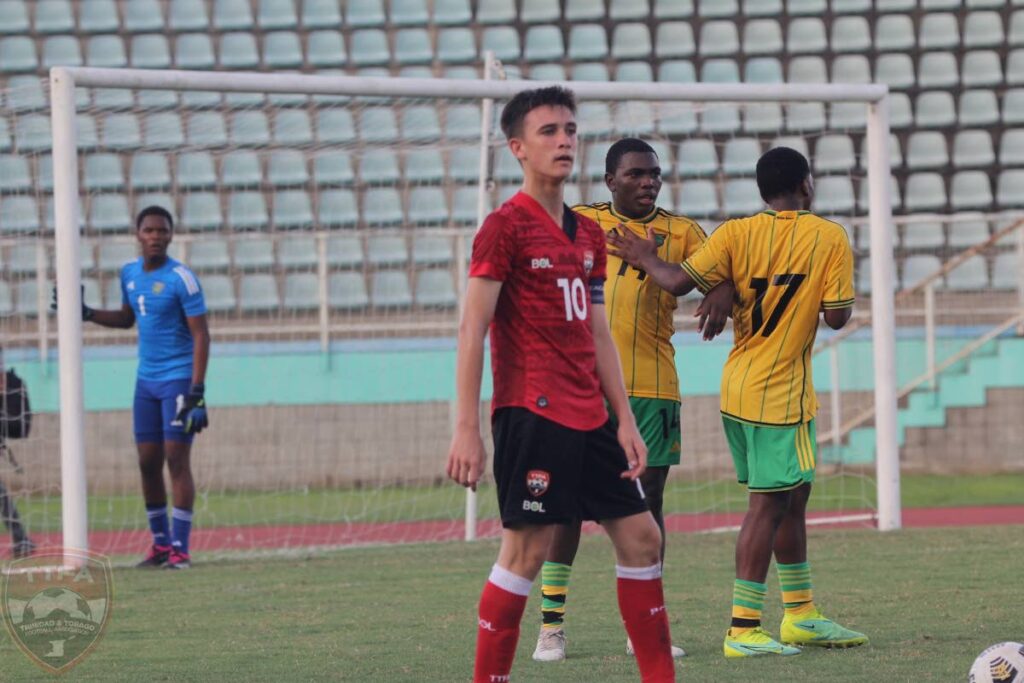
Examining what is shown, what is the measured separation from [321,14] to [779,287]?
543 inches

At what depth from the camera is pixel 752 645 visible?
17.7 ft

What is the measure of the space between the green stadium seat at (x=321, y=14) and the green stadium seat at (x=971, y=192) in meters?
7.64

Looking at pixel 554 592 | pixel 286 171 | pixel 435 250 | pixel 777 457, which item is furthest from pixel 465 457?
pixel 286 171

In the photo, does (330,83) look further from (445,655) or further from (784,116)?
(784,116)

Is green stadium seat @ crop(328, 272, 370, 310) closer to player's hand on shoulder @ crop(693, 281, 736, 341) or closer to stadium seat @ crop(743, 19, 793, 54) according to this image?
stadium seat @ crop(743, 19, 793, 54)

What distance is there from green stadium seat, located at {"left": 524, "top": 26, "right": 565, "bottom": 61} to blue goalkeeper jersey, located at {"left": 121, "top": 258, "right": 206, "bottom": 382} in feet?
31.3

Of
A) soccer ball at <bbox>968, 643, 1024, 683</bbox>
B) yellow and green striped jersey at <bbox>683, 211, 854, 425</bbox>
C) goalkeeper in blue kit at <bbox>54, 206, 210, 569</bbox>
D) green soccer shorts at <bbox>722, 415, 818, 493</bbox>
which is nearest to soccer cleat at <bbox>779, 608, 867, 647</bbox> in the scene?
green soccer shorts at <bbox>722, 415, 818, 493</bbox>

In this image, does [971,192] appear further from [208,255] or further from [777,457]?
[777,457]

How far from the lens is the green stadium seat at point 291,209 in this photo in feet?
52.1

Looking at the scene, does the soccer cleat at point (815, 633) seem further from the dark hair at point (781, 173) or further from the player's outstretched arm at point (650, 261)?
the dark hair at point (781, 173)

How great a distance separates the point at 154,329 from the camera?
9023mm

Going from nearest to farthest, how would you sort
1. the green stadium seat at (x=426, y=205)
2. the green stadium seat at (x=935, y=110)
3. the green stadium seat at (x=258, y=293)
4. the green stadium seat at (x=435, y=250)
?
the green stadium seat at (x=435, y=250) → the green stadium seat at (x=258, y=293) → the green stadium seat at (x=426, y=205) → the green stadium seat at (x=935, y=110)

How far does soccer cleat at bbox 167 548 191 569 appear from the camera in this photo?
900cm

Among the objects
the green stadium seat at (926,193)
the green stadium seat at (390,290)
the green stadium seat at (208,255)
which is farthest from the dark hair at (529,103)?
the green stadium seat at (926,193)
